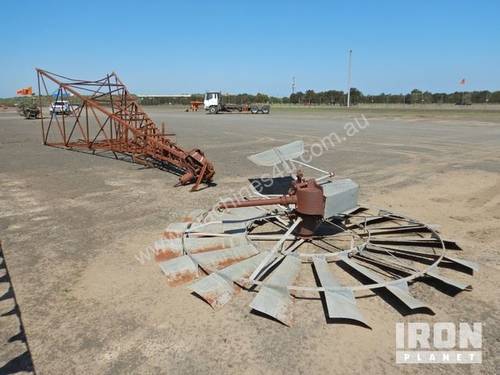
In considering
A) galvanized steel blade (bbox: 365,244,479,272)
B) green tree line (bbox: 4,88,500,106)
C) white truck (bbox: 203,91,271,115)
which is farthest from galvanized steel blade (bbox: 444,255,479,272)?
green tree line (bbox: 4,88,500,106)

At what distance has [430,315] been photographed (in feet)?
12.7

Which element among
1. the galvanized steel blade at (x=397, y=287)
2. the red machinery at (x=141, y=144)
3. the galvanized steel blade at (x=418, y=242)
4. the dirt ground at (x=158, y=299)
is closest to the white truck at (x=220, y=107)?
the red machinery at (x=141, y=144)

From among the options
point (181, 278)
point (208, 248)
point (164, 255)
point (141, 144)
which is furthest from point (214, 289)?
point (141, 144)

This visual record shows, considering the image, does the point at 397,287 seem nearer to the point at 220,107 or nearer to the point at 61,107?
the point at 61,107

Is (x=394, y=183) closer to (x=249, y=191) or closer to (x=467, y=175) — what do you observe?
(x=467, y=175)

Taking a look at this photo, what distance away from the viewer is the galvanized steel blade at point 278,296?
377cm

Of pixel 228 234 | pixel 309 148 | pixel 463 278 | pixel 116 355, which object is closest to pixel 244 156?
pixel 309 148

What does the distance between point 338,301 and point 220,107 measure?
53.3 meters

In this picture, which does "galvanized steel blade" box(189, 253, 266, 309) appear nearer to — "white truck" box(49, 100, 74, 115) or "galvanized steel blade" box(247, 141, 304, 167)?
"galvanized steel blade" box(247, 141, 304, 167)

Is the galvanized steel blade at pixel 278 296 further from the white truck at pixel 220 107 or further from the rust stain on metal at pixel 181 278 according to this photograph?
the white truck at pixel 220 107

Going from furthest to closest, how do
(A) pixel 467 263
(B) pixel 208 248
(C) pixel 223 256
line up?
(B) pixel 208 248 → (C) pixel 223 256 → (A) pixel 467 263

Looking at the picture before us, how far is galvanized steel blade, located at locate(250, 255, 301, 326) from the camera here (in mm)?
3766

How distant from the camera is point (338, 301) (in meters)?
3.94

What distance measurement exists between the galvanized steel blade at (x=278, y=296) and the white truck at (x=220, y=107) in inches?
2031
